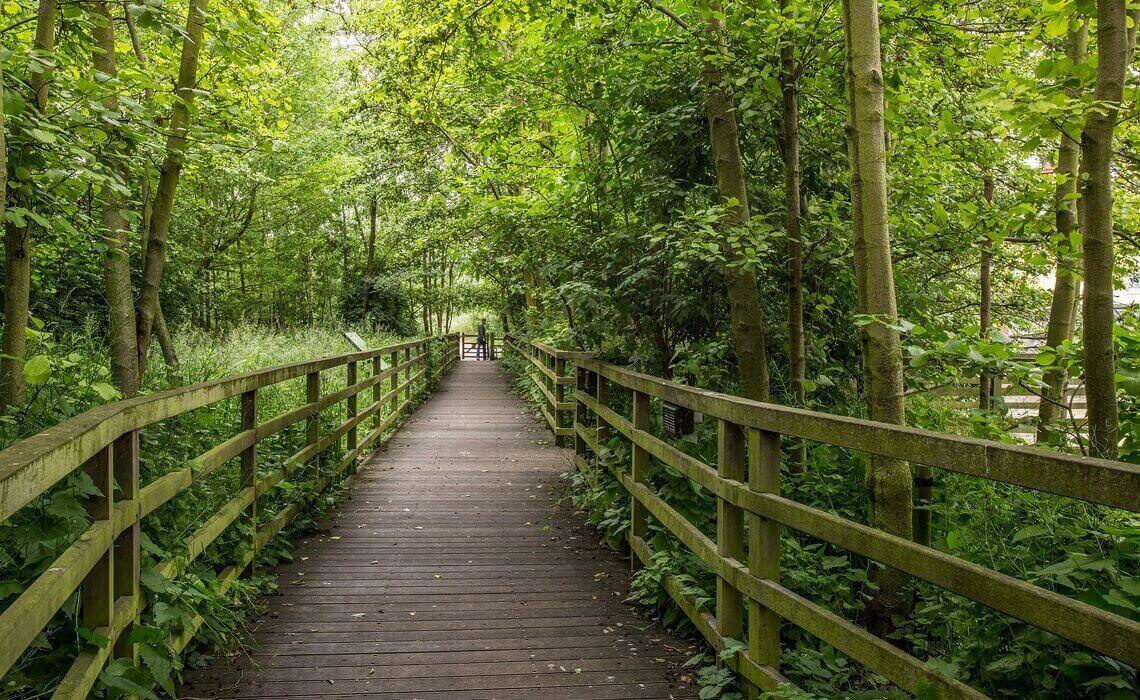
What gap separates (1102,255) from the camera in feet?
10.6

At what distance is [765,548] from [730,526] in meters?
0.30

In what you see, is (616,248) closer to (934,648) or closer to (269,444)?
(269,444)

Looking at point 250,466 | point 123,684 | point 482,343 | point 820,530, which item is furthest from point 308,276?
point 820,530

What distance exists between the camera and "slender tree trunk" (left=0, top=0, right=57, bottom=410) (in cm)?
373

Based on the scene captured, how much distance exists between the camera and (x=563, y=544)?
210 inches

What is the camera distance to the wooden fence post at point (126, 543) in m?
2.49

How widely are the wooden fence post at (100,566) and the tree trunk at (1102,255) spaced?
12.5 ft

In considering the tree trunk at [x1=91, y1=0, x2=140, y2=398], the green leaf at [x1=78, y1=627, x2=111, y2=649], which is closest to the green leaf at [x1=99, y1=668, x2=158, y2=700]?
the green leaf at [x1=78, y1=627, x2=111, y2=649]

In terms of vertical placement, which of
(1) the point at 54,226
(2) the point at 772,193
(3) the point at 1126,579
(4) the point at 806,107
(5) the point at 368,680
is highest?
(4) the point at 806,107

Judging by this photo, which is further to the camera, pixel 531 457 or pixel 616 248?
pixel 531 457

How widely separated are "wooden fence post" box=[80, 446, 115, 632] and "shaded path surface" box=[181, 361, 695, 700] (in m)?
0.90

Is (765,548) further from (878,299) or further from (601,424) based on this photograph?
(601,424)

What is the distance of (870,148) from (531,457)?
6.29 meters

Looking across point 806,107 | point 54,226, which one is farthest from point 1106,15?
point 54,226
